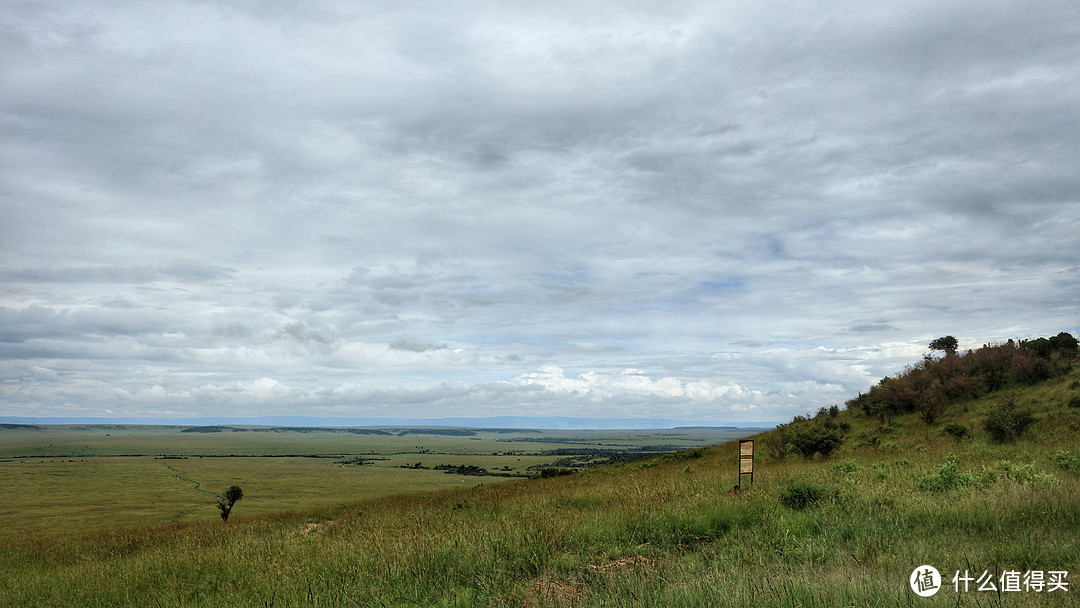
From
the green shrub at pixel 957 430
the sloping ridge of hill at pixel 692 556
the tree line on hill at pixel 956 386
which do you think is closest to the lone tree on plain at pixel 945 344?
the tree line on hill at pixel 956 386

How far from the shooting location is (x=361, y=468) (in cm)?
18712

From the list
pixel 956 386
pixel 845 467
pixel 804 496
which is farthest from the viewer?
pixel 956 386

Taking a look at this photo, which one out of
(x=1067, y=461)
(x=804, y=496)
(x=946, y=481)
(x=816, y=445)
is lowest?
(x=816, y=445)

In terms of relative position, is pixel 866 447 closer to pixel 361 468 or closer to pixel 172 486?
pixel 172 486

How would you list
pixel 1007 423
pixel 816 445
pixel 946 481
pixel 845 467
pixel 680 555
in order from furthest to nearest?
pixel 816 445 → pixel 1007 423 → pixel 845 467 → pixel 946 481 → pixel 680 555

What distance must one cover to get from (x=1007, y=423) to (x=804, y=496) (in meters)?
17.5

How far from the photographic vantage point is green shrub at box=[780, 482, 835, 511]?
11078 mm

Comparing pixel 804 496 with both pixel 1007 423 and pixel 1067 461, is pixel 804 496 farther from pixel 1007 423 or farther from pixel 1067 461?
pixel 1007 423

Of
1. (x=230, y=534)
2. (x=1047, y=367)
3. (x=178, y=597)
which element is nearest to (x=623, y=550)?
(x=178, y=597)

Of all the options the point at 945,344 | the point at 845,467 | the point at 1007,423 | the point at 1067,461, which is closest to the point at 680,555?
the point at 845,467

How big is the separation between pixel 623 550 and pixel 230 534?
1252cm

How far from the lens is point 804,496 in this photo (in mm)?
11352

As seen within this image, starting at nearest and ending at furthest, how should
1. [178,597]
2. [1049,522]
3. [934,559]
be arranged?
[934,559]
[1049,522]
[178,597]

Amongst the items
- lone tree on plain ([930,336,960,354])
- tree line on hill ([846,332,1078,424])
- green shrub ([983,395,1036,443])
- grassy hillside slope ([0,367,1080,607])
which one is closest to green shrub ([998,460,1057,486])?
grassy hillside slope ([0,367,1080,607])
